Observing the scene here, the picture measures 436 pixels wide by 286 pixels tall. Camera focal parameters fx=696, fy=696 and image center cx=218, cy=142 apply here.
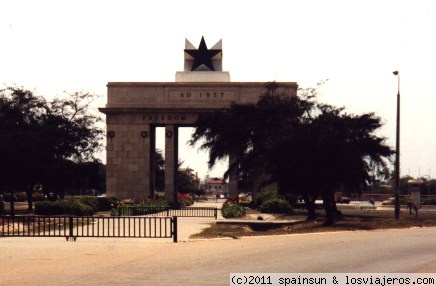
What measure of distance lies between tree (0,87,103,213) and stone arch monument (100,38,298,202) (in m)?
3.41

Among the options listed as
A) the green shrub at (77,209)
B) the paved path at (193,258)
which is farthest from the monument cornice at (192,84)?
the paved path at (193,258)

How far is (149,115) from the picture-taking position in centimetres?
5956

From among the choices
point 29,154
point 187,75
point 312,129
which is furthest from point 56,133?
point 312,129

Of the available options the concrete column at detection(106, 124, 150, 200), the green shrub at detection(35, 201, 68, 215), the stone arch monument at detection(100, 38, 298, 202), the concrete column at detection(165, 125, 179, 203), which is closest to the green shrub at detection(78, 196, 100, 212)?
the green shrub at detection(35, 201, 68, 215)

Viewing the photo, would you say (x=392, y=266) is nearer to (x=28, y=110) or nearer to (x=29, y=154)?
(x=29, y=154)

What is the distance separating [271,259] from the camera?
609 inches

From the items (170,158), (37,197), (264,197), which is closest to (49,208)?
(264,197)

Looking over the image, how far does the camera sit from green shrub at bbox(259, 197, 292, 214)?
42.2m

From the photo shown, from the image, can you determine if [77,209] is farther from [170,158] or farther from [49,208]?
[170,158]

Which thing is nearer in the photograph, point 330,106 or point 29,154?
point 330,106

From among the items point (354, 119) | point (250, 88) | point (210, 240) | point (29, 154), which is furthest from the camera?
point (250, 88)

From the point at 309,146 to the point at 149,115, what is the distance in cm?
3161

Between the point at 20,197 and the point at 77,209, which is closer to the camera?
the point at 77,209

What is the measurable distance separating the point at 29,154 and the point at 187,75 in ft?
87.6
